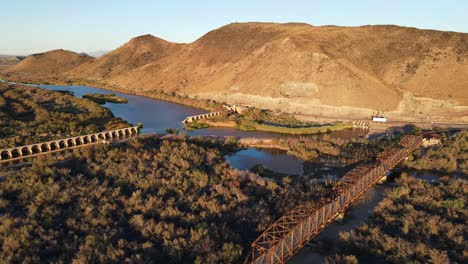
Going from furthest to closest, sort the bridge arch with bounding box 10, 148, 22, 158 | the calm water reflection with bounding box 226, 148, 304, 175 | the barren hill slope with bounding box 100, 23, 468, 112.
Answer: the barren hill slope with bounding box 100, 23, 468, 112 → the bridge arch with bounding box 10, 148, 22, 158 → the calm water reflection with bounding box 226, 148, 304, 175

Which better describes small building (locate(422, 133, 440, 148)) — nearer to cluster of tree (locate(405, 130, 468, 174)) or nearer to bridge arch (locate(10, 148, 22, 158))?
cluster of tree (locate(405, 130, 468, 174))

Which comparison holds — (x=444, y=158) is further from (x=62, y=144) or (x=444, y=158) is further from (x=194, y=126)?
(x=62, y=144)

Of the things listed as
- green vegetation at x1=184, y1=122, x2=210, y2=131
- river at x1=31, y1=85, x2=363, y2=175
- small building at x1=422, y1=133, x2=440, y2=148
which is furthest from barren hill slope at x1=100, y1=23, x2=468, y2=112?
small building at x1=422, y1=133, x2=440, y2=148

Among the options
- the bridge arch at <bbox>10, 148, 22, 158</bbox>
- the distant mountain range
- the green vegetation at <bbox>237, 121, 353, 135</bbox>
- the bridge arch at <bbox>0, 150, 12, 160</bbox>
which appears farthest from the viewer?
the distant mountain range

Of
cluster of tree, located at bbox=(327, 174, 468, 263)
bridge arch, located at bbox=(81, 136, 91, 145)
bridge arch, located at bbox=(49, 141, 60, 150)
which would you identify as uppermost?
cluster of tree, located at bbox=(327, 174, 468, 263)

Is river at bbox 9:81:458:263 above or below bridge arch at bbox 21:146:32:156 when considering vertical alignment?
above

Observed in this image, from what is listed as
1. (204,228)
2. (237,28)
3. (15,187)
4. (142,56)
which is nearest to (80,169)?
(15,187)

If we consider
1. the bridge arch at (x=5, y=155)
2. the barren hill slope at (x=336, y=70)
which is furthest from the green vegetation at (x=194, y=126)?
the bridge arch at (x=5, y=155)
